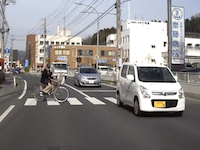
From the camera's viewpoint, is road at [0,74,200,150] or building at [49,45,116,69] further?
building at [49,45,116,69]

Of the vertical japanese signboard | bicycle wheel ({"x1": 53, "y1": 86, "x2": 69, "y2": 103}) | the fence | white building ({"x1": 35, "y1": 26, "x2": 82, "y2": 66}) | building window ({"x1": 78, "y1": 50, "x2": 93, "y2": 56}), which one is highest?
white building ({"x1": 35, "y1": 26, "x2": 82, "y2": 66})

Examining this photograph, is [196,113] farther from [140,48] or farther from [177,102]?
[140,48]

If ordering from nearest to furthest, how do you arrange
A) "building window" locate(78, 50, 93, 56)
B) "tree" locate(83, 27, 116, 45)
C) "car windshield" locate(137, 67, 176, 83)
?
"car windshield" locate(137, 67, 176, 83), "building window" locate(78, 50, 93, 56), "tree" locate(83, 27, 116, 45)

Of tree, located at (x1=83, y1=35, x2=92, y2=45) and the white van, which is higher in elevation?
tree, located at (x1=83, y1=35, x2=92, y2=45)

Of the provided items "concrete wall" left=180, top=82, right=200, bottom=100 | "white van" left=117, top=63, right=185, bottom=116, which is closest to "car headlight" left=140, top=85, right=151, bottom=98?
"white van" left=117, top=63, right=185, bottom=116

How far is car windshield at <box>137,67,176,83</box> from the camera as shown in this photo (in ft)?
40.0

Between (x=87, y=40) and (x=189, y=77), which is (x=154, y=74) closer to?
(x=189, y=77)

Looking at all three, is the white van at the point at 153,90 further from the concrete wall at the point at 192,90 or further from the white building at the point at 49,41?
the white building at the point at 49,41

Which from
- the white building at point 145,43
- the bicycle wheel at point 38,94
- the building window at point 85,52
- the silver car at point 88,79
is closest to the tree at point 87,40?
the building window at point 85,52

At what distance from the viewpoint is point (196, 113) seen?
1268cm

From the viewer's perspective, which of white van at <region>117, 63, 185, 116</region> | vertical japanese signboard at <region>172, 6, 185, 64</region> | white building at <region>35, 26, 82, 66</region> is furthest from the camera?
white building at <region>35, 26, 82, 66</region>

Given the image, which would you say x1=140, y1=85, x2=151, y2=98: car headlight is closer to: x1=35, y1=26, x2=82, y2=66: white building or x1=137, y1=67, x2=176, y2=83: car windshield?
x1=137, y1=67, x2=176, y2=83: car windshield

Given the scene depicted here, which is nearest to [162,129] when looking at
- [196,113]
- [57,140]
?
[57,140]

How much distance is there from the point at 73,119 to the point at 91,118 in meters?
0.61
